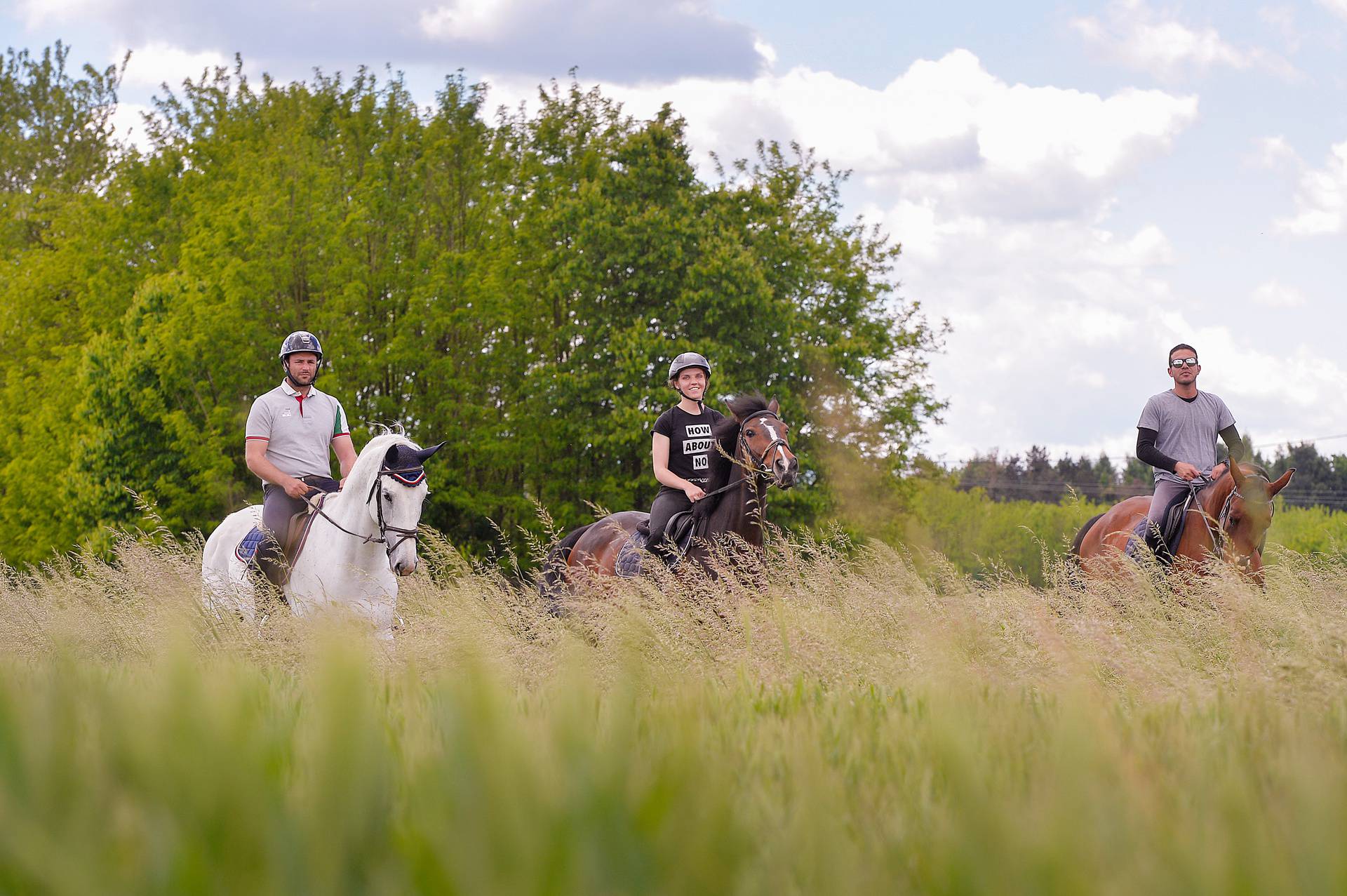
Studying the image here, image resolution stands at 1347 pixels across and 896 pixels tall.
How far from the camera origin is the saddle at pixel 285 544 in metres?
9.55

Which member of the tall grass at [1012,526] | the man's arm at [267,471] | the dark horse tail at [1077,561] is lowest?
the tall grass at [1012,526]

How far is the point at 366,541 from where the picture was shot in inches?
361

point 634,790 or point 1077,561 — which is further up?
point 634,790

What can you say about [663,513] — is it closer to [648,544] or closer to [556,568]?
[648,544]

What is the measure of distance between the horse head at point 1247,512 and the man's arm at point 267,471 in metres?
7.38

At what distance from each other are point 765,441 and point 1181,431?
4111mm

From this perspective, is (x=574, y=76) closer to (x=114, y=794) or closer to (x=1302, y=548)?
(x=1302, y=548)

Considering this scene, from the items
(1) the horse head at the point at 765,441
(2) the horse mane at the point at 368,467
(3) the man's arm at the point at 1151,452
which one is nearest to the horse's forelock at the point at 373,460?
(2) the horse mane at the point at 368,467

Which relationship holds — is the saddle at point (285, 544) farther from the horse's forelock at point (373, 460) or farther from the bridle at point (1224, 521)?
the bridle at point (1224, 521)

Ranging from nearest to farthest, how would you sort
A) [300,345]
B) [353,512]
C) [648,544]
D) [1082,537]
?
[353,512] < [300,345] < [648,544] < [1082,537]

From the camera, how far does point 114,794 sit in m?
1.64

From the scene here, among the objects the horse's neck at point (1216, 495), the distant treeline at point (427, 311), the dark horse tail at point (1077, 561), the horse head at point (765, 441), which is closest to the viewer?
the horse head at point (765, 441)

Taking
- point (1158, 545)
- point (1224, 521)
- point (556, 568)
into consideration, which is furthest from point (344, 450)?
point (1224, 521)

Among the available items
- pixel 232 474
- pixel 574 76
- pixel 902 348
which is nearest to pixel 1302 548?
pixel 902 348
